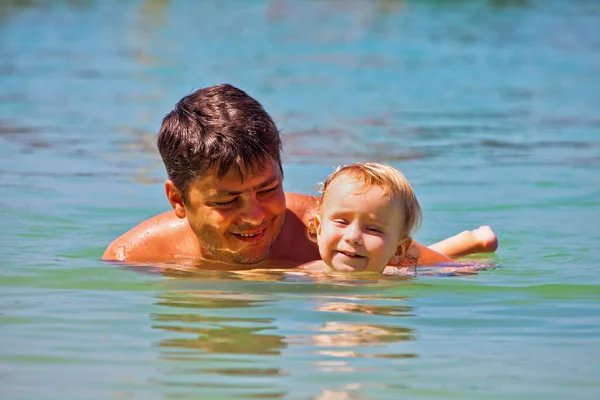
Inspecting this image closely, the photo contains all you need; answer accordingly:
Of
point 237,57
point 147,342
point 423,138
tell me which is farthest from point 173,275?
point 237,57

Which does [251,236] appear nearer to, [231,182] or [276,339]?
[231,182]

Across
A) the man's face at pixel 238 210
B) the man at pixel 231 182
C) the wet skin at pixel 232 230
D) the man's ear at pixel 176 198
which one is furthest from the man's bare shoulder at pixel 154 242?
the man's face at pixel 238 210

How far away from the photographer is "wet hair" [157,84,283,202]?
5980 millimetres

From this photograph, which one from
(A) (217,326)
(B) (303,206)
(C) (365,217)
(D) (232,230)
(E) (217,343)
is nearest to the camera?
(E) (217,343)

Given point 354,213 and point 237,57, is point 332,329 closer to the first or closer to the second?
point 354,213

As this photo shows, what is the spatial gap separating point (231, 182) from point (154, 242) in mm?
1158

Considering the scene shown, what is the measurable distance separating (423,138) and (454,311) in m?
7.13

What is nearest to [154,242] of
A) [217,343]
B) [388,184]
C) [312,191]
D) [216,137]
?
[216,137]

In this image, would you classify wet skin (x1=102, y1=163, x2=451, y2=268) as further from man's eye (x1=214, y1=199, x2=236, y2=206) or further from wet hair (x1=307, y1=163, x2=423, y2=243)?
wet hair (x1=307, y1=163, x2=423, y2=243)

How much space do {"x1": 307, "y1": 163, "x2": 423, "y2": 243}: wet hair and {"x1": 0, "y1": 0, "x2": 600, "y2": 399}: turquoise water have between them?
0.34m

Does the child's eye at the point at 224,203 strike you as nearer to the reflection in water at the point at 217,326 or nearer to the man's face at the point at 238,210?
the man's face at the point at 238,210

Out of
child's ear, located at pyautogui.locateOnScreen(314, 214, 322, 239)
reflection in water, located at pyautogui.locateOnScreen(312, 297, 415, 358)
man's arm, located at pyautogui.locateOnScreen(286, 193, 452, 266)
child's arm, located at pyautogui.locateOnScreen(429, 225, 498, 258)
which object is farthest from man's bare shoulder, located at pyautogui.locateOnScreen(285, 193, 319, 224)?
reflection in water, located at pyautogui.locateOnScreen(312, 297, 415, 358)

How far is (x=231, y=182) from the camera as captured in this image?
5.96 m

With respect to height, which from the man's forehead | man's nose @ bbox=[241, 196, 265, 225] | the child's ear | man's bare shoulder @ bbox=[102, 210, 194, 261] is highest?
the man's forehead
